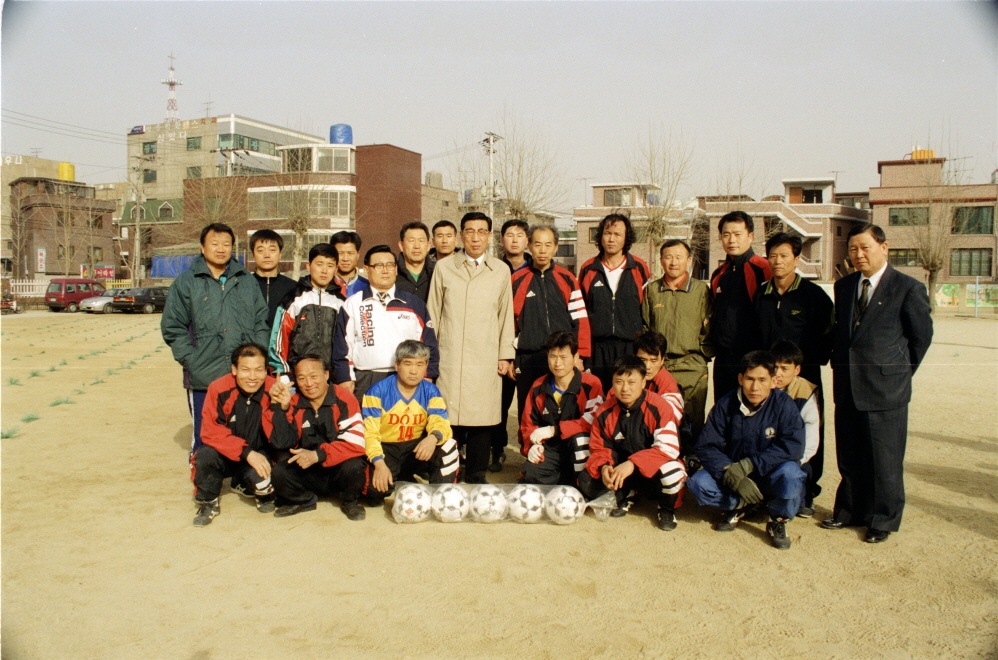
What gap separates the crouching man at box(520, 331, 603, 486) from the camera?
496cm

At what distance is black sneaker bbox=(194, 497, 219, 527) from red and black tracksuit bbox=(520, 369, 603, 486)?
2.24 m

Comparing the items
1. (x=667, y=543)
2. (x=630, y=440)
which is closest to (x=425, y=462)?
(x=630, y=440)

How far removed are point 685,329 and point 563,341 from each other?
981 mm

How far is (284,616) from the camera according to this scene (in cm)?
322

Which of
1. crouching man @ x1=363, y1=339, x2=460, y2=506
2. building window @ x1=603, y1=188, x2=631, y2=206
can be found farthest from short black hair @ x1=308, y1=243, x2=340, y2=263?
building window @ x1=603, y1=188, x2=631, y2=206

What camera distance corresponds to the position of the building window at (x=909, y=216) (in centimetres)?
3278

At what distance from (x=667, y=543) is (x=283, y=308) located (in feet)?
11.0

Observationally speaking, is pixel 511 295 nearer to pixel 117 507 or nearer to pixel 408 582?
pixel 408 582

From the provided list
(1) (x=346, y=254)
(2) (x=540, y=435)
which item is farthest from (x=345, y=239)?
(2) (x=540, y=435)

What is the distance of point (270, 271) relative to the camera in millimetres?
5461

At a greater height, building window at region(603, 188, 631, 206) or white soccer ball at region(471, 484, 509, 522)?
building window at region(603, 188, 631, 206)

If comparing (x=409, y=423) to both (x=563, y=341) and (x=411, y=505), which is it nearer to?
(x=411, y=505)

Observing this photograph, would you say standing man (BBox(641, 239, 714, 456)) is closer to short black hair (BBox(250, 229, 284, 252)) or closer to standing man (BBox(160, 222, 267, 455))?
short black hair (BBox(250, 229, 284, 252))

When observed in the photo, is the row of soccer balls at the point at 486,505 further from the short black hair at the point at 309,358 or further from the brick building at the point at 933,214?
the brick building at the point at 933,214
